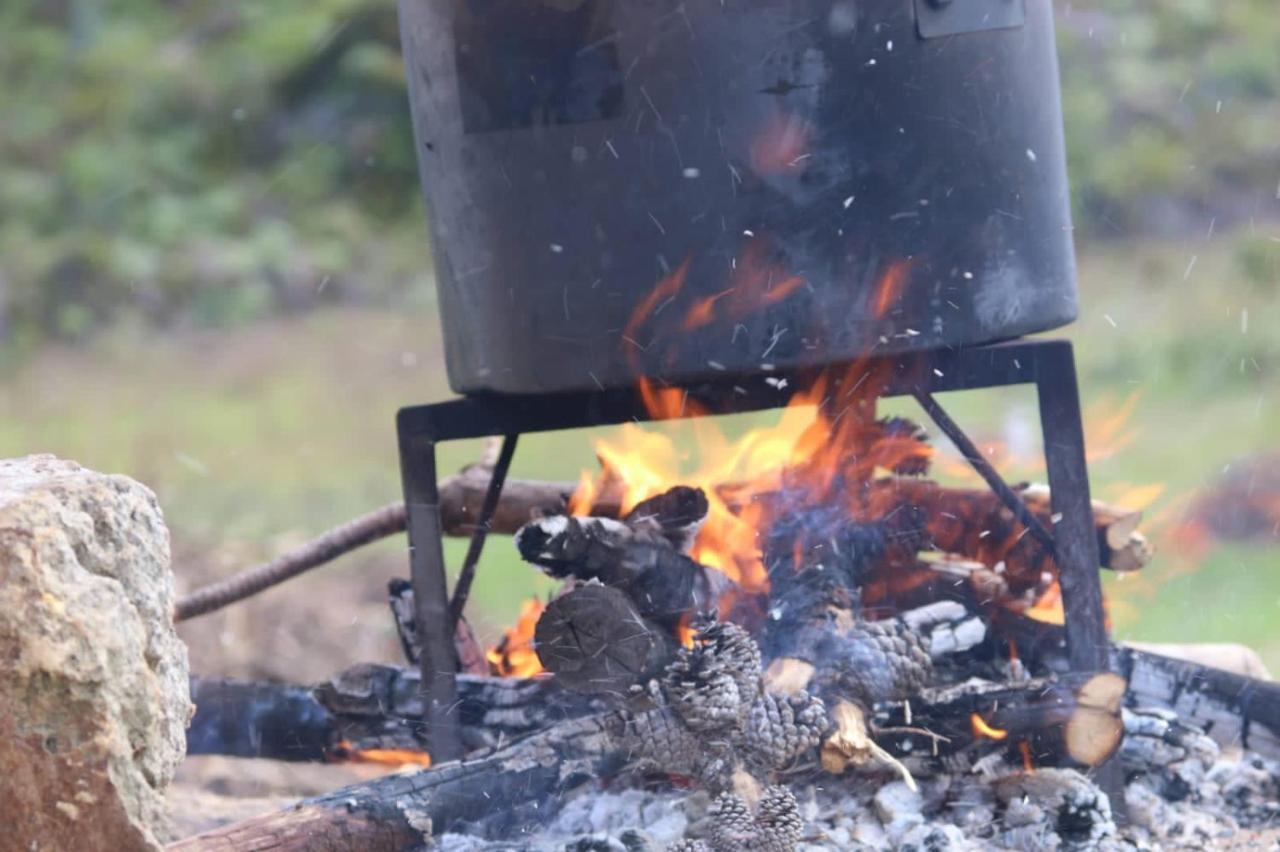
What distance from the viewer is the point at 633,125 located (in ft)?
8.36

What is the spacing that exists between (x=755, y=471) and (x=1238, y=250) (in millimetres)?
6669

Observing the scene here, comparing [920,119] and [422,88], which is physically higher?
[422,88]

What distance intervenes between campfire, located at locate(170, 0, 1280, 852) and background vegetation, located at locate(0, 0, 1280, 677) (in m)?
2.73

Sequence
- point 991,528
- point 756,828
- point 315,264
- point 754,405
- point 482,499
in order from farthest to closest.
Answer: point 315,264 < point 482,499 < point 991,528 < point 754,405 < point 756,828

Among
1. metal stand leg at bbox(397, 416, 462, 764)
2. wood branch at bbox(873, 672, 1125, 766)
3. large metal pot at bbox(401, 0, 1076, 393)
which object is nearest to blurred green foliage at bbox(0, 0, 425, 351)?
metal stand leg at bbox(397, 416, 462, 764)

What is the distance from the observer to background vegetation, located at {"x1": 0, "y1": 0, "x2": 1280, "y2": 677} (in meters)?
6.67

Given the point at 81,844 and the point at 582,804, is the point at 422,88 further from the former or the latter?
the point at 81,844

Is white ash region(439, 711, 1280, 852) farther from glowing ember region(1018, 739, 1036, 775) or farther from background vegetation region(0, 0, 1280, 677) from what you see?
background vegetation region(0, 0, 1280, 677)

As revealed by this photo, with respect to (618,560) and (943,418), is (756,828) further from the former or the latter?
(943,418)

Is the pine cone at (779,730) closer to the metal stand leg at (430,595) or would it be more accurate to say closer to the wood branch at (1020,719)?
the wood branch at (1020,719)

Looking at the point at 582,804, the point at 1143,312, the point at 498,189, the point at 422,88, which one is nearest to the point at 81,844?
the point at 582,804

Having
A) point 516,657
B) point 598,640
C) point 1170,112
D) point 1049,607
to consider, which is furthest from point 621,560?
point 1170,112

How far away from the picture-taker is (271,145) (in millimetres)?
10453

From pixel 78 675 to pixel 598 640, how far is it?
0.93 m
